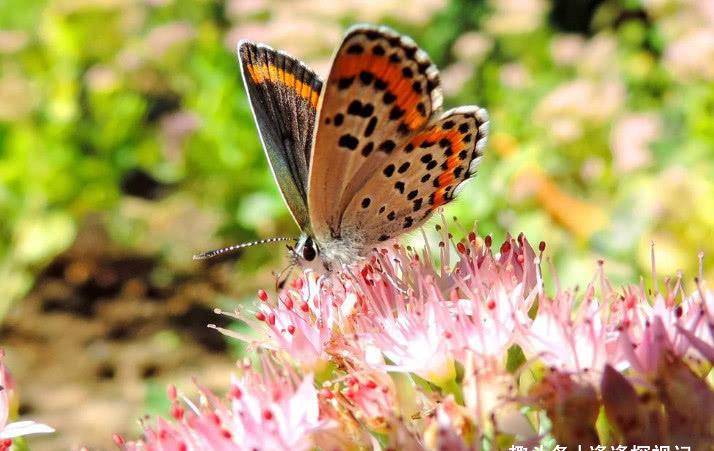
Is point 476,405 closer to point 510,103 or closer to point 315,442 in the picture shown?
point 315,442

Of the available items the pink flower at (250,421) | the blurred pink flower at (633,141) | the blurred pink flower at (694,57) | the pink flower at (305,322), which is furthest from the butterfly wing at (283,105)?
the blurred pink flower at (694,57)

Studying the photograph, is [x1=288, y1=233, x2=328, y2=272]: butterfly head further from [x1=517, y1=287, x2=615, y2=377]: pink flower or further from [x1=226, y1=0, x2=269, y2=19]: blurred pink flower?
[x1=226, y1=0, x2=269, y2=19]: blurred pink flower

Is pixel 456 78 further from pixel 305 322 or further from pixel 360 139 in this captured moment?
pixel 305 322

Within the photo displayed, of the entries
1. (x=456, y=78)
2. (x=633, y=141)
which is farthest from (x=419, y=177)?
(x=456, y=78)

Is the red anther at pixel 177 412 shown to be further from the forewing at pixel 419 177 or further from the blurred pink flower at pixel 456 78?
the blurred pink flower at pixel 456 78

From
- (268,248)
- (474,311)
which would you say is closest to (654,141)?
(268,248)
